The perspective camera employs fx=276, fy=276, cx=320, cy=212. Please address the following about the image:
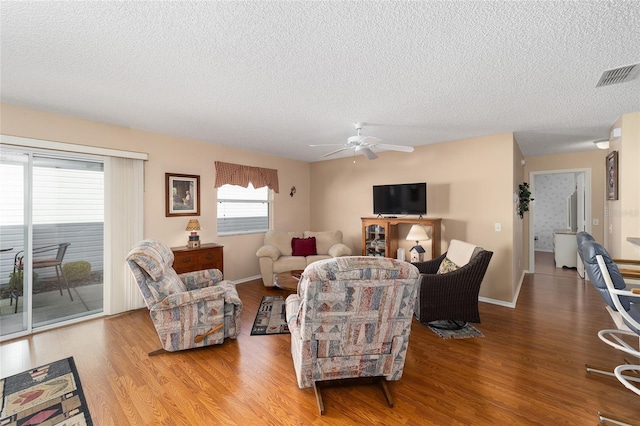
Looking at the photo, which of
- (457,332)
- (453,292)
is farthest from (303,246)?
(457,332)

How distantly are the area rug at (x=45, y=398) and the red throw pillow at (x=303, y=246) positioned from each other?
3.35 metres

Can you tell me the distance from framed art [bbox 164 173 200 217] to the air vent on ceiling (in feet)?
16.4

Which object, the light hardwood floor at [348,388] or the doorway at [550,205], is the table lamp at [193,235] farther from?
the doorway at [550,205]

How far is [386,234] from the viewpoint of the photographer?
4.91 meters

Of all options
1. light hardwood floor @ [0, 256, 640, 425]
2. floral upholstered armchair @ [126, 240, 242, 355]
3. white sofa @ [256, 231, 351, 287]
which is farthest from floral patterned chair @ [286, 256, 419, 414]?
white sofa @ [256, 231, 351, 287]

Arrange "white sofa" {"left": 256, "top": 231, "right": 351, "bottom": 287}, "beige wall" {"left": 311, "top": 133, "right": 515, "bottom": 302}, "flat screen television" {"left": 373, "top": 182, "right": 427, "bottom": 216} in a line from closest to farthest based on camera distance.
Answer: "beige wall" {"left": 311, "top": 133, "right": 515, "bottom": 302}, "flat screen television" {"left": 373, "top": 182, "right": 427, "bottom": 216}, "white sofa" {"left": 256, "top": 231, "right": 351, "bottom": 287}

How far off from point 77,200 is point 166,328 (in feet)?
7.37

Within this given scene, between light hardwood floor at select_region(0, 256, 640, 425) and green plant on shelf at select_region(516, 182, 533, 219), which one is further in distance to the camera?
green plant on shelf at select_region(516, 182, 533, 219)

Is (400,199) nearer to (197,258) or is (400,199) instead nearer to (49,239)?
(197,258)

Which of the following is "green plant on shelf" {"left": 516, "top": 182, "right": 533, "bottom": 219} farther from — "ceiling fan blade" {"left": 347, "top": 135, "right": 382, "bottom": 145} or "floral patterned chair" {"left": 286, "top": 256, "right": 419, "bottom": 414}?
"floral patterned chair" {"left": 286, "top": 256, "right": 419, "bottom": 414}

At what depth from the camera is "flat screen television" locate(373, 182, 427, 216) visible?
4660 millimetres

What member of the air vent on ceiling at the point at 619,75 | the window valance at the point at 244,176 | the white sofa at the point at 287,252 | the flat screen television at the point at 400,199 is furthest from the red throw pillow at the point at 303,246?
the air vent on ceiling at the point at 619,75

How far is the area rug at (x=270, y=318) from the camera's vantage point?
10.5 feet

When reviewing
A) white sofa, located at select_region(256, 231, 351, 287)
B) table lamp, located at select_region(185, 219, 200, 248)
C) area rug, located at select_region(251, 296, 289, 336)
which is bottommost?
area rug, located at select_region(251, 296, 289, 336)
